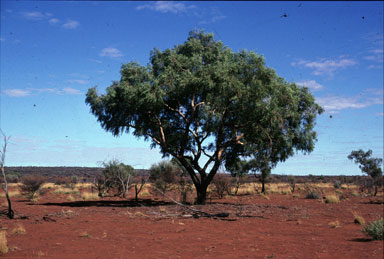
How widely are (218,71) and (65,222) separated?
41.4ft

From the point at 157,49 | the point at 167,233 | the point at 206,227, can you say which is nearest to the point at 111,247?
the point at 167,233

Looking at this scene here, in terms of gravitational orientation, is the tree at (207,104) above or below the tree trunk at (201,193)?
above

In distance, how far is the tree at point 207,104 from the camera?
23000 mm

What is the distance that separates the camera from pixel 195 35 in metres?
27.8

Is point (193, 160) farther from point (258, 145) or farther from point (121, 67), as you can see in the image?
point (121, 67)

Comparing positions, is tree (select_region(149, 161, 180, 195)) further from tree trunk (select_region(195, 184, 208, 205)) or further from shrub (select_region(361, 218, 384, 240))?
shrub (select_region(361, 218, 384, 240))

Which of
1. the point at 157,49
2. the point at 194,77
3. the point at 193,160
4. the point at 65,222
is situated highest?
the point at 157,49

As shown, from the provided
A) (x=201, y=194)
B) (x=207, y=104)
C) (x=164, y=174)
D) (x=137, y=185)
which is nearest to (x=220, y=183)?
(x=164, y=174)

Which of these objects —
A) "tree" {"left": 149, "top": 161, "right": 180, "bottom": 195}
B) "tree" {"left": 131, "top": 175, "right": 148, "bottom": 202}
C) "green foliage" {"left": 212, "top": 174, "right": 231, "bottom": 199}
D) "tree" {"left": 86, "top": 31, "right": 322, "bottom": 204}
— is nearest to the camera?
"tree" {"left": 86, "top": 31, "right": 322, "bottom": 204}

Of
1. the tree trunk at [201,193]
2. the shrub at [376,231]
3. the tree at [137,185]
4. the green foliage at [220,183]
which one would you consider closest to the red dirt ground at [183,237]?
the shrub at [376,231]

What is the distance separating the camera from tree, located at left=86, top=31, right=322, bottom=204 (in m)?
23.0

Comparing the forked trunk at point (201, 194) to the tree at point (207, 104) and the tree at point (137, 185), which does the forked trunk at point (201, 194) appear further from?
the tree at point (137, 185)

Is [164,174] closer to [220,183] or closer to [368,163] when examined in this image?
[220,183]

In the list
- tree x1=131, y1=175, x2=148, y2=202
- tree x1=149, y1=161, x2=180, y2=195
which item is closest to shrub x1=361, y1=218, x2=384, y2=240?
tree x1=131, y1=175, x2=148, y2=202
